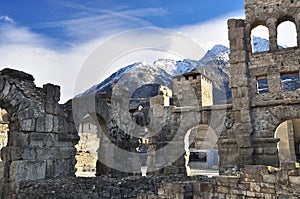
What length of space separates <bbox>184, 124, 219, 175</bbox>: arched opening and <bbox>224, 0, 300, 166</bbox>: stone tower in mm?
3353

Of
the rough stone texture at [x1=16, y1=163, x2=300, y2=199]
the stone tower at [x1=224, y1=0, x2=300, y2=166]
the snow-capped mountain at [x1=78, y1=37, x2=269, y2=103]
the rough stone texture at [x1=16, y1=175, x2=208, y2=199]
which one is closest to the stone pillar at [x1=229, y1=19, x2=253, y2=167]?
the stone tower at [x1=224, y1=0, x2=300, y2=166]

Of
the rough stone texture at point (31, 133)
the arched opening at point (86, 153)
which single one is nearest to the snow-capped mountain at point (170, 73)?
the arched opening at point (86, 153)

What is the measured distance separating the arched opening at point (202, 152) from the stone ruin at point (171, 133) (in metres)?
2.06

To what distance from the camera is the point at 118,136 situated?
440 inches

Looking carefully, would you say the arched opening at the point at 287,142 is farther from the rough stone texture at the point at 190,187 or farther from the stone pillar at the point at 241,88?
the rough stone texture at the point at 190,187

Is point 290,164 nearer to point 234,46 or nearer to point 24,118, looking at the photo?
point 24,118

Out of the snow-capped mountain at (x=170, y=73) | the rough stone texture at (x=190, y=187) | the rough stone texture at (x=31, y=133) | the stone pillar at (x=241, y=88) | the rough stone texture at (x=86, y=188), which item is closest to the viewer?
the rough stone texture at (x=190, y=187)

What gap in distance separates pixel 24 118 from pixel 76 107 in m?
1.99

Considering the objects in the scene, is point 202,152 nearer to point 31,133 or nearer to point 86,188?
point 31,133

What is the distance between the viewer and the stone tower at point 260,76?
12820 millimetres

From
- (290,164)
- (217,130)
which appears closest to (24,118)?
(290,164)

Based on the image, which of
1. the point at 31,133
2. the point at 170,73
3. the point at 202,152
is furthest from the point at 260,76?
the point at 170,73

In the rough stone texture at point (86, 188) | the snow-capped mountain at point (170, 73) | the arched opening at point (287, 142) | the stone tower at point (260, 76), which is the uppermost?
the snow-capped mountain at point (170, 73)

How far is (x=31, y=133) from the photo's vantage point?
8.52 m
